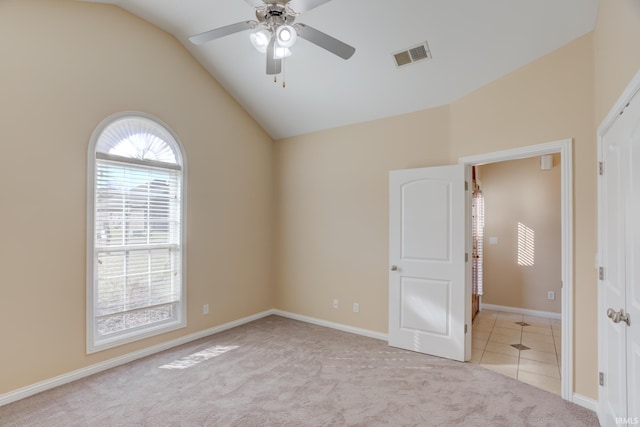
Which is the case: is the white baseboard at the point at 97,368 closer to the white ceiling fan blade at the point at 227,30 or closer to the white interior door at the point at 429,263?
the white interior door at the point at 429,263

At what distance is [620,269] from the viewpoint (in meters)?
1.88

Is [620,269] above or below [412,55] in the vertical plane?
below

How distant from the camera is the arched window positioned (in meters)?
3.10

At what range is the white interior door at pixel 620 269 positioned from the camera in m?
1.64

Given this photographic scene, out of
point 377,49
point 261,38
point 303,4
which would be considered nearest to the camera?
point 303,4

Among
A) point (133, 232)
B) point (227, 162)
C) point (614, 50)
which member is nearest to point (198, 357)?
point (133, 232)

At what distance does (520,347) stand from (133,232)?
175 inches

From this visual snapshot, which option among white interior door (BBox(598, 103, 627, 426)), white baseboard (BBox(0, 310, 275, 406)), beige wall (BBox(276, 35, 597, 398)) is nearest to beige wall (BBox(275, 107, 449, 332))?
beige wall (BBox(276, 35, 597, 398))

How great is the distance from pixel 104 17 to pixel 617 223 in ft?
14.6

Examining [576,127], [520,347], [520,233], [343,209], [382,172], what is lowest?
[520,347]

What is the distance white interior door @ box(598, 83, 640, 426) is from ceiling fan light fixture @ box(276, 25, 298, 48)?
1.94m

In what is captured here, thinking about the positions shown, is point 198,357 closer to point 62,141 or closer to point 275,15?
point 62,141

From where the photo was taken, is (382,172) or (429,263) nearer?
(429,263)

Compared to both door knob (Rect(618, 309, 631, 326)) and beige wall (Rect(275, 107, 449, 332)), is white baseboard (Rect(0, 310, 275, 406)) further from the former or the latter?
door knob (Rect(618, 309, 631, 326))
